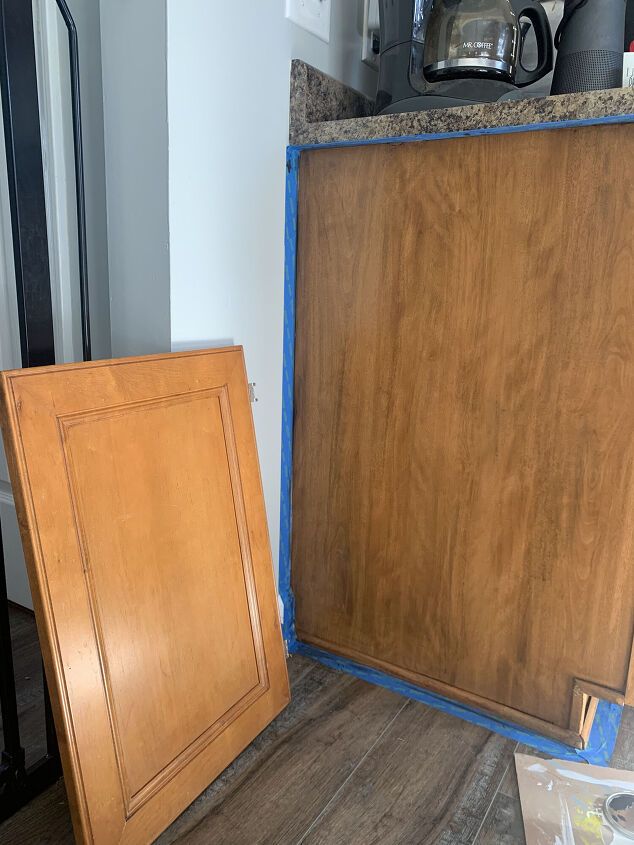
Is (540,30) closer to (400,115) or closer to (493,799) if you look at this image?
(400,115)

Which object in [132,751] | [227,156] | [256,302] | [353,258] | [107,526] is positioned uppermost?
[227,156]

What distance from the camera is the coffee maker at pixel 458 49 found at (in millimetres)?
1281

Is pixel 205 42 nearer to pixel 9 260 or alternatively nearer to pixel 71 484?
pixel 9 260

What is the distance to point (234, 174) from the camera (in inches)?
52.1

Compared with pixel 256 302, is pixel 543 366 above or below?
below

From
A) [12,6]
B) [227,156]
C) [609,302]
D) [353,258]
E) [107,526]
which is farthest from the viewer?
Answer: [353,258]

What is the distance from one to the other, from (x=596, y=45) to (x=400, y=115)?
390mm

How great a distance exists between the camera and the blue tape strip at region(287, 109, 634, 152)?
1.12 m

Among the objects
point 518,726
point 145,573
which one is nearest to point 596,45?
point 145,573

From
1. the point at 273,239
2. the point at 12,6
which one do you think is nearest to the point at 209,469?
the point at 273,239

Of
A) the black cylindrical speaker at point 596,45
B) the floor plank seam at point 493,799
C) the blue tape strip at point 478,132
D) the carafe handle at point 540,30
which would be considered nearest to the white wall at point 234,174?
the blue tape strip at point 478,132

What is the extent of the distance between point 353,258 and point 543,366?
1.57 ft

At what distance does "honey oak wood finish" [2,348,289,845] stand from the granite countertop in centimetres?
55

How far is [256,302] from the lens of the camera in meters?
1.44
